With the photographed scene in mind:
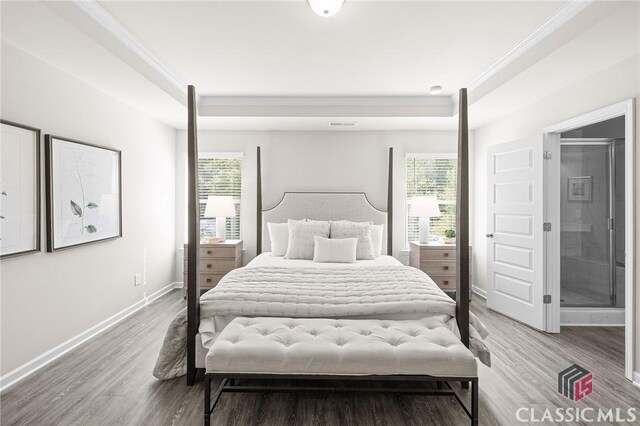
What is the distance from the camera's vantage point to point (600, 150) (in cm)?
409

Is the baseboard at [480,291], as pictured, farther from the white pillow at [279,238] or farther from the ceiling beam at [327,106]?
the white pillow at [279,238]

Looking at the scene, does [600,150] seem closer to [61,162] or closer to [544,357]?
[544,357]

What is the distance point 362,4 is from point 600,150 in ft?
11.7

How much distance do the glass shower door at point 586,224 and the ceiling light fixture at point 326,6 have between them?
11.1 ft

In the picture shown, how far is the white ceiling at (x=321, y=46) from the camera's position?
226 centimetres

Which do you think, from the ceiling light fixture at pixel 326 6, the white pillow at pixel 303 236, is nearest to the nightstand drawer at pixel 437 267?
the white pillow at pixel 303 236

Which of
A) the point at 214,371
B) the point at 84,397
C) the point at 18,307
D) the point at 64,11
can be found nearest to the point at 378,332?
the point at 214,371

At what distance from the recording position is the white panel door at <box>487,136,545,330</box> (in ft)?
11.7

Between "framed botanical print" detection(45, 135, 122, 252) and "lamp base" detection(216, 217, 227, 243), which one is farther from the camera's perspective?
"lamp base" detection(216, 217, 227, 243)

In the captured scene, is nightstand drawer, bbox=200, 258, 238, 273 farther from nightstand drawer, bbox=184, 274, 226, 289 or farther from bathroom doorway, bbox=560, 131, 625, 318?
bathroom doorway, bbox=560, 131, 625, 318

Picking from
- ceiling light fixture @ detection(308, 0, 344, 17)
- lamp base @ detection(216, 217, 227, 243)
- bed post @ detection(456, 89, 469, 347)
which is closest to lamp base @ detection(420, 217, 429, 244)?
bed post @ detection(456, 89, 469, 347)

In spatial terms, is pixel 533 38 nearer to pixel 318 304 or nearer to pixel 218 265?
pixel 318 304

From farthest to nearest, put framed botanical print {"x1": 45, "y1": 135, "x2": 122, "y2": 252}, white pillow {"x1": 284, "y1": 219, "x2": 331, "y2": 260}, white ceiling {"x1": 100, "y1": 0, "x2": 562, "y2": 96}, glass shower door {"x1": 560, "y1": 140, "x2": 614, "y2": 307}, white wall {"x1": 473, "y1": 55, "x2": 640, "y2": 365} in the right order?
white pillow {"x1": 284, "y1": 219, "x2": 331, "y2": 260} → glass shower door {"x1": 560, "y1": 140, "x2": 614, "y2": 307} → framed botanical print {"x1": 45, "y1": 135, "x2": 122, "y2": 252} → white wall {"x1": 473, "y1": 55, "x2": 640, "y2": 365} → white ceiling {"x1": 100, "y1": 0, "x2": 562, "y2": 96}

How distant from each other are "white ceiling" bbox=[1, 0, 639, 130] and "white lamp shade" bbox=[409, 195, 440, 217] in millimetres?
1208
